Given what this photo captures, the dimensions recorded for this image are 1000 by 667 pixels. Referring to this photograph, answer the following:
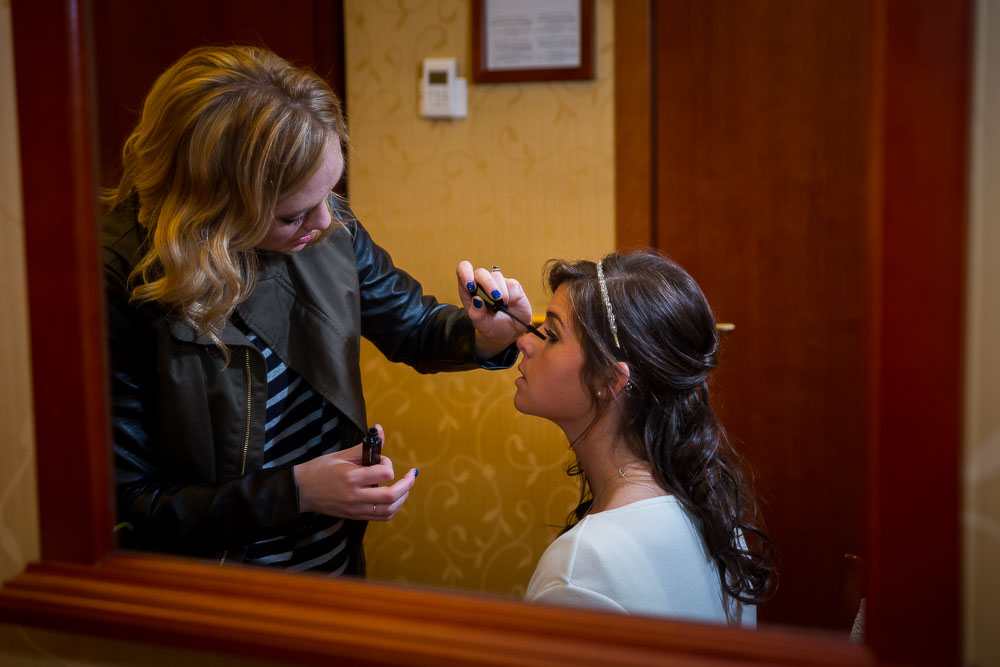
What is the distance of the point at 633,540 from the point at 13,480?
0.74 m

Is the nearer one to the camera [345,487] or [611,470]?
[345,487]

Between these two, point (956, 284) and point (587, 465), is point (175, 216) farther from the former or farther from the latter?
point (956, 284)

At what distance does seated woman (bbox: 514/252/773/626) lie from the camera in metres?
1.24

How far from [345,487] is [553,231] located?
1.23 m

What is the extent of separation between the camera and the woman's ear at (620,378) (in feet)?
4.32

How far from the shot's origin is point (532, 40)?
2186mm

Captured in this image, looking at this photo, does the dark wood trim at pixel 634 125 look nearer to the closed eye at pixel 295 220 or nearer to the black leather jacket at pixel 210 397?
the black leather jacket at pixel 210 397

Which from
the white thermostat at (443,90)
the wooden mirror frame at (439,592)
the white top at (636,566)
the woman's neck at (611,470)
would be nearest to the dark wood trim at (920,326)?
the wooden mirror frame at (439,592)

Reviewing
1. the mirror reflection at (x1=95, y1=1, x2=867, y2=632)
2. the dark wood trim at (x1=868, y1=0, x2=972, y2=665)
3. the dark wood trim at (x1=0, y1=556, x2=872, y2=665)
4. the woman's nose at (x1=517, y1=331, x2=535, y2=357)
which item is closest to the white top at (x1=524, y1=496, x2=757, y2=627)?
the woman's nose at (x1=517, y1=331, x2=535, y2=357)

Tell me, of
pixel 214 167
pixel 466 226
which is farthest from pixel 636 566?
pixel 466 226

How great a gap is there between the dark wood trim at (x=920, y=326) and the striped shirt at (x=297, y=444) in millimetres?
873

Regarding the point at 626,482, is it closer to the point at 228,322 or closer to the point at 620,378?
the point at 620,378

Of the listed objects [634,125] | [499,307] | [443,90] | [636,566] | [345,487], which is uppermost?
[443,90]

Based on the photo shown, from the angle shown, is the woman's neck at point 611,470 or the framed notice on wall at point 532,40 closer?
the woman's neck at point 611,470
